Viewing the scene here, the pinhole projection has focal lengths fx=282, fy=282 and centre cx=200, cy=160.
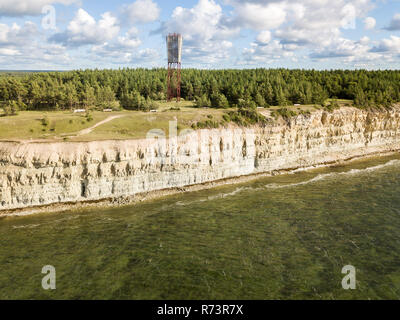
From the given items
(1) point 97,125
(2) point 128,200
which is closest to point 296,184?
(2) point 128,200

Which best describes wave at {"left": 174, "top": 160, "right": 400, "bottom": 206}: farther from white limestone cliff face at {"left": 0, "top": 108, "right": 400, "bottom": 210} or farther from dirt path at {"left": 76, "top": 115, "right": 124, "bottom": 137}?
dirt path at {"left": 76, "top": 115, "right": 124, "bottom": 137}

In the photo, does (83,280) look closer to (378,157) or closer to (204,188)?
(204,188)

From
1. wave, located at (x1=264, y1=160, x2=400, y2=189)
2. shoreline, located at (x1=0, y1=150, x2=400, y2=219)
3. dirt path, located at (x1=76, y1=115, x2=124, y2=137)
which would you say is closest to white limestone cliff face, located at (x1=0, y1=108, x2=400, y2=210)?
shoreline, located at (x1=0, y1=150, x2=400, y2=219)

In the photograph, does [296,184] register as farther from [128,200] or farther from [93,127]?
[93,127]

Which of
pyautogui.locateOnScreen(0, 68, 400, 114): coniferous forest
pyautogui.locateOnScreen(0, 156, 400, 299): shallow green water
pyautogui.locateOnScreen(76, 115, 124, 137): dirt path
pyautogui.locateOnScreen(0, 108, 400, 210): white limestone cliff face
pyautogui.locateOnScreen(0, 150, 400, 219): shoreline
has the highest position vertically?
pyautogui.locateOnScreen(0, 68, 400, 114): coniferous forest

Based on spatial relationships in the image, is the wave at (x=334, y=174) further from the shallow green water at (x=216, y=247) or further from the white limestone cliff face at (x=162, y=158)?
the white limestone cliff face at (x=162, y=158)
